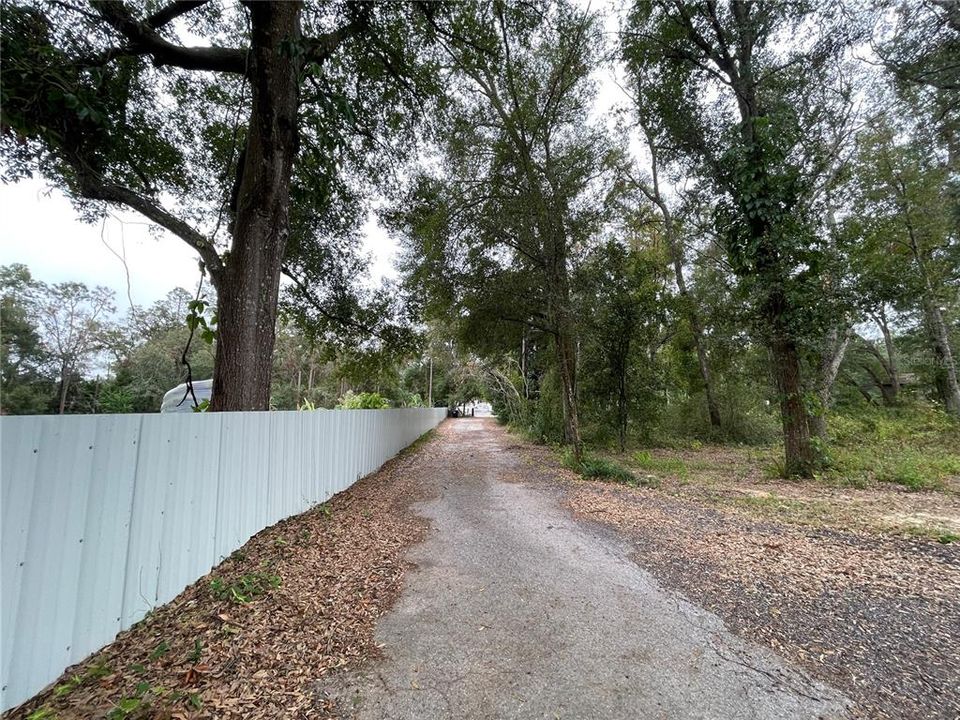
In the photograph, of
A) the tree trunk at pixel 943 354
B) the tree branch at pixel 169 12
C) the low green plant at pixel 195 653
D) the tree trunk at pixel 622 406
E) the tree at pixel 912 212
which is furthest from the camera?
the tree trunk at pixel 943 354

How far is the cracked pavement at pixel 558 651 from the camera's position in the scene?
1.72 m

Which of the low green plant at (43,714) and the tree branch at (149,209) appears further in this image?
the tree branch at (149,209)

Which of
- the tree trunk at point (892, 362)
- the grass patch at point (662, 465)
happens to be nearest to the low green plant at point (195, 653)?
the grass patch at point (662, 465)

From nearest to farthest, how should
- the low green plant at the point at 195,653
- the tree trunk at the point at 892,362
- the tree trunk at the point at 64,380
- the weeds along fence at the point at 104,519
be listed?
the weeds along fence at the point at 104,519, the low green plant at the point at 195,653, the tree trunk at the point at 892,362, the tree trunk at the point at 64,380

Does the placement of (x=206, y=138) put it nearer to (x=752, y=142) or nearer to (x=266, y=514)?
(x=266, y=514)

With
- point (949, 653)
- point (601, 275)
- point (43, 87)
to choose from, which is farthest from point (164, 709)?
point (601, 275)

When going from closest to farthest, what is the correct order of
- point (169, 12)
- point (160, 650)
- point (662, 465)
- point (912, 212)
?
point (160, 650), point (169, 12), point (662, 465), point (912, 212)

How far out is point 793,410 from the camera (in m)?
6.71

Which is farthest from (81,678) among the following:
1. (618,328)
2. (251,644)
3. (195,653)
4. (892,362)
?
(892,362)

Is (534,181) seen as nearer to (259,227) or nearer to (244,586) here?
(259,227)

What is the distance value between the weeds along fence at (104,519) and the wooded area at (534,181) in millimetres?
1434

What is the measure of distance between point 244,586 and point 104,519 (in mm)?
1032

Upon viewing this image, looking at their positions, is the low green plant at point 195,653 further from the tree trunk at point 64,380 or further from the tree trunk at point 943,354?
the tree trunk at point 64,380

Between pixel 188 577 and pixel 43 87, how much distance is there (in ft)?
13.9
